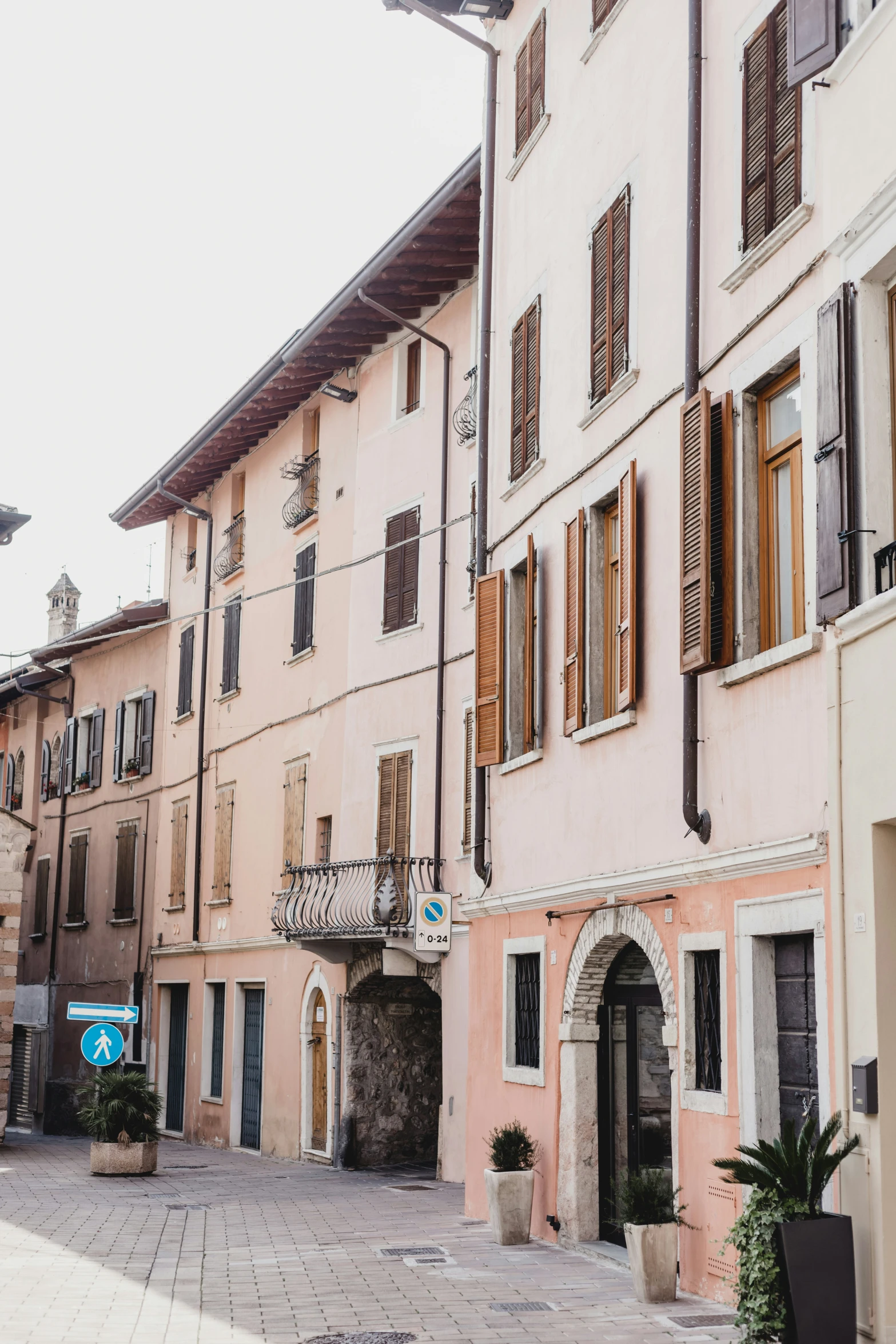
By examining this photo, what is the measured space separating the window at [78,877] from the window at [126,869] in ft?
5.90

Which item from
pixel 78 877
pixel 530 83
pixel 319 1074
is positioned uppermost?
pixel 530 83

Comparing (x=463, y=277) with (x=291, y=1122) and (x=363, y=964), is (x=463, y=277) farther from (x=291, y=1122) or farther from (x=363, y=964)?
(x=291, y=1122)

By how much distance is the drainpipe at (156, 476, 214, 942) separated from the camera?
2570cm

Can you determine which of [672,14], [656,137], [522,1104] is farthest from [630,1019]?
[672,14]

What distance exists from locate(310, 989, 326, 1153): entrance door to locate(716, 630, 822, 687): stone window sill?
12.4 m

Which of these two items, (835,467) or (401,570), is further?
(401,570)

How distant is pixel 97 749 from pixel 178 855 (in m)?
4.92

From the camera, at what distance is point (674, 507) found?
10758 mm

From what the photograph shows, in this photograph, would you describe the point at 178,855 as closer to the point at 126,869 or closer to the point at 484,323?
the point at 126,869

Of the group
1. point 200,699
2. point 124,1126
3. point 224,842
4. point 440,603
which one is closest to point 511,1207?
point 124,1126

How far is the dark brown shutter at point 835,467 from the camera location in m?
8.14

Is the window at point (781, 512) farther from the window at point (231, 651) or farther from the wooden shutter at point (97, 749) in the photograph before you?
the wooden shutter at point (97, 749)

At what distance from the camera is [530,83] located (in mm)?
15078

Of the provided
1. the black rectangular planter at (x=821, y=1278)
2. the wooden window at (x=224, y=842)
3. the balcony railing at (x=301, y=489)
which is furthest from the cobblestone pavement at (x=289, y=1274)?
the balcony railing at (x=301, y=489)
